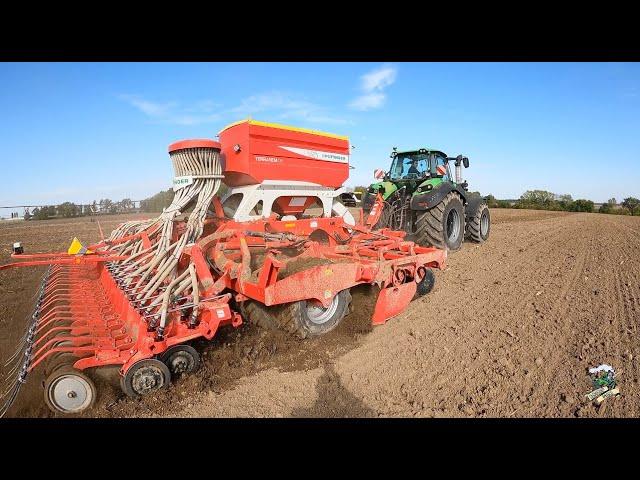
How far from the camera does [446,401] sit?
8.84 feet

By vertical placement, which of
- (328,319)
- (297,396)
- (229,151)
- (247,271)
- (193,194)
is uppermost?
(229,151)

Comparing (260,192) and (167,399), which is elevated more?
(260,192)

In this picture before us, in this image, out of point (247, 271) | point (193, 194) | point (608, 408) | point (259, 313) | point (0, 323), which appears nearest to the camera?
point (608, 408)

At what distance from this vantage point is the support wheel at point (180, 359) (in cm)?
291

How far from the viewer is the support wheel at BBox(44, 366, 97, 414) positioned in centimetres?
246

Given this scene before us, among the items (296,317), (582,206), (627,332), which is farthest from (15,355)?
(582,206)

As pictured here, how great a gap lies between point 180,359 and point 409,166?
6.49 meters

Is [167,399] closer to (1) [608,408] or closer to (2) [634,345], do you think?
(1) [608,408]

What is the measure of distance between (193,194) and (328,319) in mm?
1926

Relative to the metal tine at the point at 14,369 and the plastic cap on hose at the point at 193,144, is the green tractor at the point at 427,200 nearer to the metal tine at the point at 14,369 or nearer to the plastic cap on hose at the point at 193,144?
the plastic cap on hose at the point at 193,144

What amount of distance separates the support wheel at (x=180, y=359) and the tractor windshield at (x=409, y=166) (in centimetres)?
624

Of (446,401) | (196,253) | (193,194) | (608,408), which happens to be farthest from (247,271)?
(608,408)

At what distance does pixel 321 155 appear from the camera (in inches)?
204

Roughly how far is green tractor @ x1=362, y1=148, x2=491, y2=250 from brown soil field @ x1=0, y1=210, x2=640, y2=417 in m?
1.66
